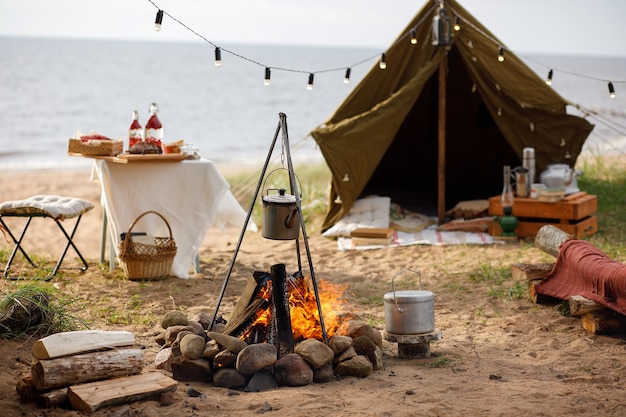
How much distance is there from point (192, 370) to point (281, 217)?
79 cm

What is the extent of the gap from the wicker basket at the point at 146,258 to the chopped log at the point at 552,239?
2369 millimetres

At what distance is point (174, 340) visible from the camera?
158 inches

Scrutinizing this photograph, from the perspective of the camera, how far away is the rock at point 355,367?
12.2ft

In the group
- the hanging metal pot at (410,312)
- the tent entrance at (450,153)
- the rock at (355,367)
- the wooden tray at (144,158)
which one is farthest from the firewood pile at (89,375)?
the tent entrance at (450,153)

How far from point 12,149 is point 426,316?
1495 cm

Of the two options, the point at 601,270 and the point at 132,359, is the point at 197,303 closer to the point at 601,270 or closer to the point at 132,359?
the point at 132,359

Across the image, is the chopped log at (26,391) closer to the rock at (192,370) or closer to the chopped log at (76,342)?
the chopped log at (76,342)

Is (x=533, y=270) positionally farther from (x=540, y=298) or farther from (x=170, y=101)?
(x=170, y=101)

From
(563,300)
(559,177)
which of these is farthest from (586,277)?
(559,177)

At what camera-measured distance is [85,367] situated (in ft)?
11.1

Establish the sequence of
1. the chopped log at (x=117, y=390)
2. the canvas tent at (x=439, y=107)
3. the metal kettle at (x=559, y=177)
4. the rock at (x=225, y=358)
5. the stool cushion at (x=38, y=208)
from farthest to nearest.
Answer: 1. the metal kettle at (x=559, y=177)
2. the canvas tent at (x=439, y=107)
3. the stool cushion at (x=38, y=208)
4. the rock at (x=225, y=358)
5. the chopped log at (x=117, y=390)

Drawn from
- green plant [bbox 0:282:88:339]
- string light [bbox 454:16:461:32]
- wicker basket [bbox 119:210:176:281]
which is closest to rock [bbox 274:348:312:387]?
green plant [bbox 0:282:88:339]

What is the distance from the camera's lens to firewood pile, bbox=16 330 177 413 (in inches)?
127

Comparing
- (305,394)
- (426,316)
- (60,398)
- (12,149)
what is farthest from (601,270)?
(12,149)
